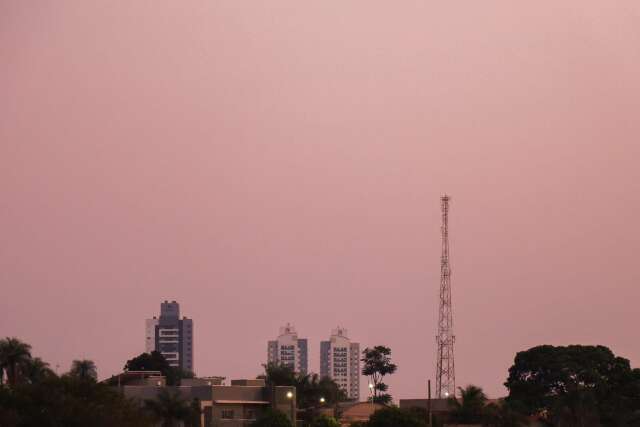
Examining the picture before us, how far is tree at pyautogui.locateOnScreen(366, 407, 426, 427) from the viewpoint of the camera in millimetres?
107938

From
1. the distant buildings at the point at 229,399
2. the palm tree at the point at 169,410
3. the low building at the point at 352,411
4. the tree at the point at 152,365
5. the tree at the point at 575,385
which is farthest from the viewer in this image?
the tree at the point at 152,365

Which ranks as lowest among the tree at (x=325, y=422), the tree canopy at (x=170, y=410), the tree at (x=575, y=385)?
the tree at (x=325, y=422)

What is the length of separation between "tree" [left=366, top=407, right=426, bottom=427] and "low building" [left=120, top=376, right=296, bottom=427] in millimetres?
10725

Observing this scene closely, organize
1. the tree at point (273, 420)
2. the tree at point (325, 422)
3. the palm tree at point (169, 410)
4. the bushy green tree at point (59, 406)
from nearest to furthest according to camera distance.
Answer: the bushy green tree at point (59, 406) < the palm tree at point (169, 410) < the tree at point (273, 420) < the tree at point (325, 422)

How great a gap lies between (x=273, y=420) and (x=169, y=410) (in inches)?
353

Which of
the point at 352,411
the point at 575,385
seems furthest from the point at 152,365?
the point at 575,385

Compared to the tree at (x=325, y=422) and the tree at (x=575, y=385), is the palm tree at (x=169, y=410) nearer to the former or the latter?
the tree at (x=325, y=422)

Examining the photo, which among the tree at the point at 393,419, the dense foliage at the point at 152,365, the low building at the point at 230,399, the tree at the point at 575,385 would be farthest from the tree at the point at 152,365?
the tree at the point at 393,419

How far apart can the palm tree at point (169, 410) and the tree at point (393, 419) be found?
614 inches

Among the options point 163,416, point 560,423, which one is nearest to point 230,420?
point 163,416

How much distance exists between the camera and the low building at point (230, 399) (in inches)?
4483

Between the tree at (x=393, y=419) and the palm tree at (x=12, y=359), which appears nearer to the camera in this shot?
the tree at (x=393, y=419)

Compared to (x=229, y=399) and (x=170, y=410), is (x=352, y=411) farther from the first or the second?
(x=170, y=410)

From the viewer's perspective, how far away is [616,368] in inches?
5684
